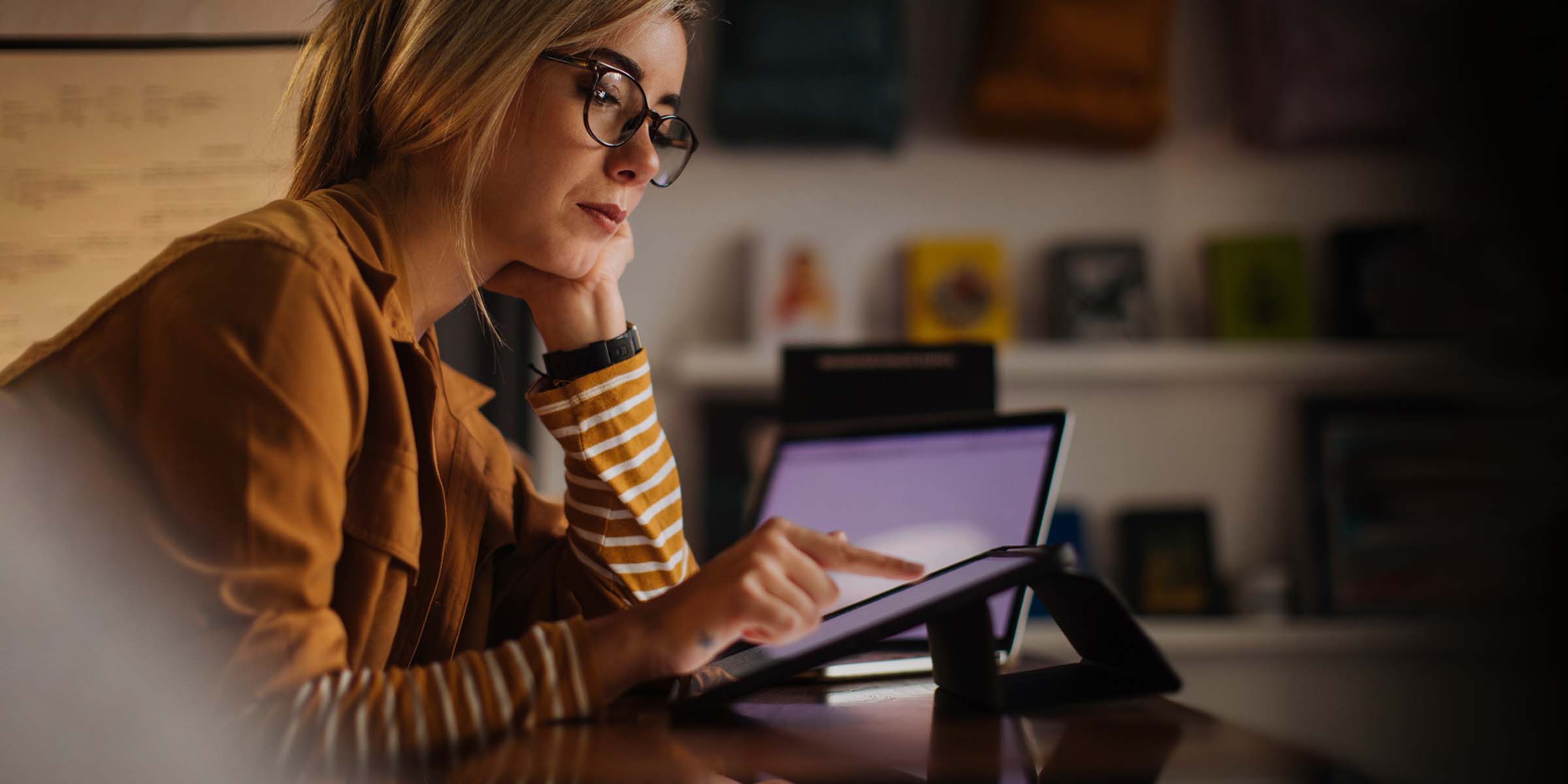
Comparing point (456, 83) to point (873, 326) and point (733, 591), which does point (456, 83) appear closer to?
point (733, 591)

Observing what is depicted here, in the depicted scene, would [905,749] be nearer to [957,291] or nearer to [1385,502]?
[957,291]

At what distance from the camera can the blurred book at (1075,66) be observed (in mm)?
2238

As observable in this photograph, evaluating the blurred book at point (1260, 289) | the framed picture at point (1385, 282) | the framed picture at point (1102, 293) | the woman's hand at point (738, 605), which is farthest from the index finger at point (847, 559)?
the framed picture at point (1385, 282)

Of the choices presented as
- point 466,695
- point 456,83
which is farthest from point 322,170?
point 466,695

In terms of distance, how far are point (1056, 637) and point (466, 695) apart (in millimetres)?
1939

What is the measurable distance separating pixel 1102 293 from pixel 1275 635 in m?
0.82

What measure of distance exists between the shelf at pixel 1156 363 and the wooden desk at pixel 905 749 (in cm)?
163

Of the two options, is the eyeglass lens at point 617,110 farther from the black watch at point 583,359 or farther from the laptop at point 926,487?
the laptop at point 926,487

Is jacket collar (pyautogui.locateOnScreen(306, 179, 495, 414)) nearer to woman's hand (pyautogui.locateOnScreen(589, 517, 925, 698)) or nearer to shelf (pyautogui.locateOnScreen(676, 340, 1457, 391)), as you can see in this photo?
woman's hand (pyautogui.locateOnScreen(589, 517, 925, 698))

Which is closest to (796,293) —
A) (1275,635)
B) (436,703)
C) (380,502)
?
(1275,635)

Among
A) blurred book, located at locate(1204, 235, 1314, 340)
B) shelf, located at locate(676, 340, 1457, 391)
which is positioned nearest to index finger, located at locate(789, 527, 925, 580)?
shelf, located at locate(676, 340, 1457, 391)

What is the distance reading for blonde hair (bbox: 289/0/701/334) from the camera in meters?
0.81

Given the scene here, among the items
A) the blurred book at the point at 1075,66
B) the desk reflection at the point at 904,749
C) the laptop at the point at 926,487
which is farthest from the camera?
the blurred book at the point at 1075,66

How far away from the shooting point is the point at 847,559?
615 mm
